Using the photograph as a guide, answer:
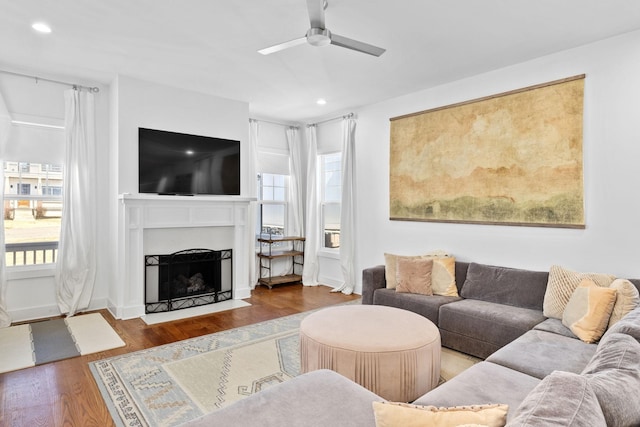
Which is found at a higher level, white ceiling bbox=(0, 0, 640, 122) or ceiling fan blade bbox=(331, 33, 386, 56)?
white ceiling bbox=(0, 0, 640, 122)

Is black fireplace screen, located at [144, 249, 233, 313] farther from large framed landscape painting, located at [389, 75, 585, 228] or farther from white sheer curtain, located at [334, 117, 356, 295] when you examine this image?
large framed landscape painting, located at [389, 75, 585, 228]

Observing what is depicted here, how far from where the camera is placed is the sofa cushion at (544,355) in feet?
6.72

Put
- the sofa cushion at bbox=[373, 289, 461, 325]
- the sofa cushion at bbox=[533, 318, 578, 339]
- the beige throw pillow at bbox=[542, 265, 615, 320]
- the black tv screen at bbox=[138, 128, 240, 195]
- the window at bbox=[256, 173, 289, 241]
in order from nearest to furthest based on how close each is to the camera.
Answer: the sofa cushion at bbox=[533, 318, 578, 339]
the beige throw pillow at bbox=[542, 265, 615, 320]
the sofa cushion at bbox=[373, 289, 461, 325]
the black tv screen at bbox=[138, 128, 240, 195]
the window at bbox=[256, 173, 289, 241]

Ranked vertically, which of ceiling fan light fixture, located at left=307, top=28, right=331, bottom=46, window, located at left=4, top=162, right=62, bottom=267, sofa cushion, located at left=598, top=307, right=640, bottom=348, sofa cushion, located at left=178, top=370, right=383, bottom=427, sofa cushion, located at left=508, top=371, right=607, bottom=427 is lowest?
sofa cushion, located at left=178, top=370, right=383, bottom=427

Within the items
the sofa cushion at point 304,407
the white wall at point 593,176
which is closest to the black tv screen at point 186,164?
the white wall at point 593,176

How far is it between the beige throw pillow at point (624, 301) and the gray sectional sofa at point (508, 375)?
0.29 meters

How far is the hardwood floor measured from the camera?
88.6 inches

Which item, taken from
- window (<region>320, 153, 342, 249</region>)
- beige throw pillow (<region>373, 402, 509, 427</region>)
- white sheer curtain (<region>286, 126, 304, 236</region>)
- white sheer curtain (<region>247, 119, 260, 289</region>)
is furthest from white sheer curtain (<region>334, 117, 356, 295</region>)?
beige throw pillow (<region>373, 402, 509, 427</region>)

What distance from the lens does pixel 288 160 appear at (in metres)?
6.27

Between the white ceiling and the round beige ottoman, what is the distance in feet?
7.49

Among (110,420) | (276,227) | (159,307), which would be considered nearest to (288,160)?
(276,227)

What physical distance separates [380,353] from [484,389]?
63cm

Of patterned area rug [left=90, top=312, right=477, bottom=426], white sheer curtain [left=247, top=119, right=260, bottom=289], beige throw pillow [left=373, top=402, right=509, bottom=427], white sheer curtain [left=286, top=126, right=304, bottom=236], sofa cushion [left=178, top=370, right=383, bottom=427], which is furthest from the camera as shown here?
white sheer curtain [left=286, top=126, right=304, bottom=236]

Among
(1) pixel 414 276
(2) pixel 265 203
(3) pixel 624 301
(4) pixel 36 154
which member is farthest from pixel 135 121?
(3) pixel 624 301
